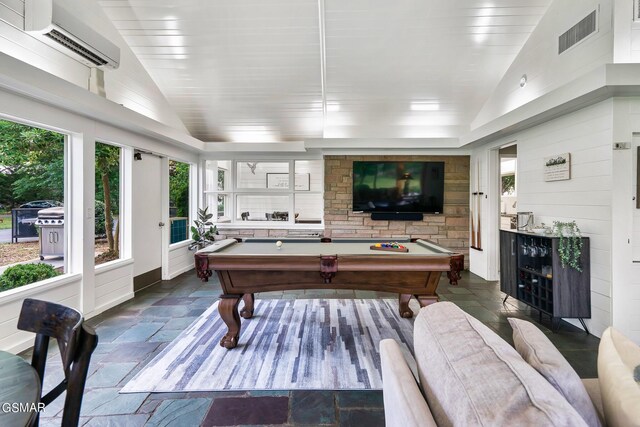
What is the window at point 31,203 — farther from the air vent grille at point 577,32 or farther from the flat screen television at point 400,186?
the air vent grille at point 577,32

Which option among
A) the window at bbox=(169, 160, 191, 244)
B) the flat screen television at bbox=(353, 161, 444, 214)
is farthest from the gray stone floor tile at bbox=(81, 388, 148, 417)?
the flat screen television at bbox=(353, 161, 444, 214)

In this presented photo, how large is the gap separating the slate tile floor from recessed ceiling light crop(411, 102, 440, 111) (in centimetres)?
324

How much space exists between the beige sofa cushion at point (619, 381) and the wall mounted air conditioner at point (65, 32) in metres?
3.85

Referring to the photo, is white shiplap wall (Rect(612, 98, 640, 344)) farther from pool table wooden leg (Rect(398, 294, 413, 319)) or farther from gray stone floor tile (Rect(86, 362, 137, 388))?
gray stone floor tile (Rect(86, 362, 137, 388))

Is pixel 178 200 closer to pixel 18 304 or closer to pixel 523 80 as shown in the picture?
pixel 18 304

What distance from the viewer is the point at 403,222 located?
5.54m

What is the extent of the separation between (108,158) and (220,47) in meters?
2.09

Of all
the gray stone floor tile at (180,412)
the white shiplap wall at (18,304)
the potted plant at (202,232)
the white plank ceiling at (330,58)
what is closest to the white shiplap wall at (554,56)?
the white plank ceiling at (330,58)

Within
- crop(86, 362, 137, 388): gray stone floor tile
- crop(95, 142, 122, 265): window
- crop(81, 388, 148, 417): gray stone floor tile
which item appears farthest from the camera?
crop(95, 142, 122, 265): window

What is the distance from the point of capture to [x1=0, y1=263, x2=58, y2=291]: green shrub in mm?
2547

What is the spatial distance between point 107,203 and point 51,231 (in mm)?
807

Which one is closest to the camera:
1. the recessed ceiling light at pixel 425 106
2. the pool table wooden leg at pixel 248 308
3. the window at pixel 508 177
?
the pool table wooden leg at pixel 248 308

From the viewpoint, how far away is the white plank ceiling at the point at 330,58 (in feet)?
11.5

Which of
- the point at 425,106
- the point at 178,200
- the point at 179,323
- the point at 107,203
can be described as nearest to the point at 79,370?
the point at 179,323
